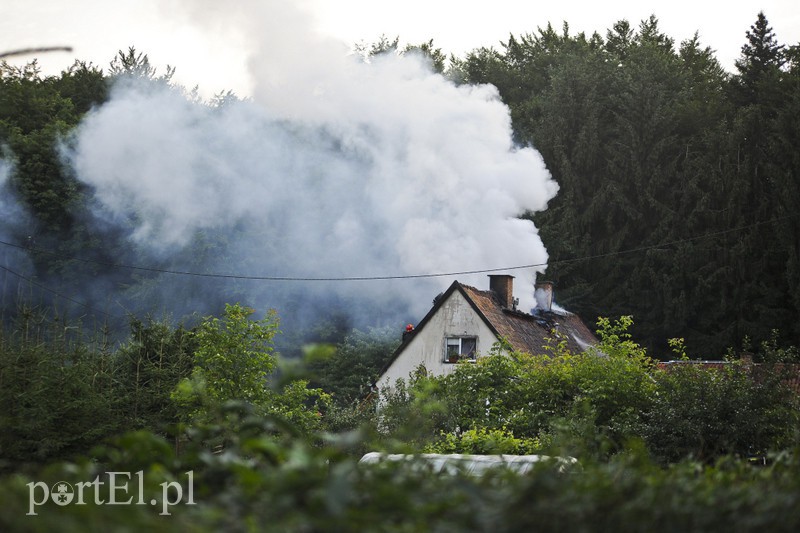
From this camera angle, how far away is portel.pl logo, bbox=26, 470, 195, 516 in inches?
106

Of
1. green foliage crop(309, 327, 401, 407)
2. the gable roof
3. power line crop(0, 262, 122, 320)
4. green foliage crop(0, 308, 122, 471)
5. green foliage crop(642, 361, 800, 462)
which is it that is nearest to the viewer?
green foliage crop(0, 308, 122, 471)

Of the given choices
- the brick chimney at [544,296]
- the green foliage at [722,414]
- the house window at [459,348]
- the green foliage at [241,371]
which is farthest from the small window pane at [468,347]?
the green foliage at [722,414]

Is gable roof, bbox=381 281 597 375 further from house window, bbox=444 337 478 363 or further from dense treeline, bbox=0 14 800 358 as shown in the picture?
dense treeline, bbox=0 14 800 358

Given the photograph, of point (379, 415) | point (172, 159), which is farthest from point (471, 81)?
point (379, 415)

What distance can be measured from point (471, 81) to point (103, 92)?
1915 centimetres

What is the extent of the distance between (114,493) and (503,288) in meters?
33.7

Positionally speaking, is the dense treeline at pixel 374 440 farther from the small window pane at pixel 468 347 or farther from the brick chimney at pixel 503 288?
the brick chimney at pixel 503 288

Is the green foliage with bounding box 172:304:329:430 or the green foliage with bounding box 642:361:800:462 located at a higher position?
the green foliage with bounding box 172:304:329:430

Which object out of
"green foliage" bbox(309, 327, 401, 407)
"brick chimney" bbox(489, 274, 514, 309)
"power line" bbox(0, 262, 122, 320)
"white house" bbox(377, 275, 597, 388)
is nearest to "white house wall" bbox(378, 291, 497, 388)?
"white house" bbox(377, 275, 597, 388)

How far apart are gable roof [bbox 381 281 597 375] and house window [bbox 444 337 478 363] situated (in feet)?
3.18

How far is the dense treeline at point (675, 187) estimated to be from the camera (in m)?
40.8

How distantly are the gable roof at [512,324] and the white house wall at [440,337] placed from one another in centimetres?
18

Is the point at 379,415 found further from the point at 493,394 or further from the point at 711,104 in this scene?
the point at 711,104

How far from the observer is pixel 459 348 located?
1275 inches
